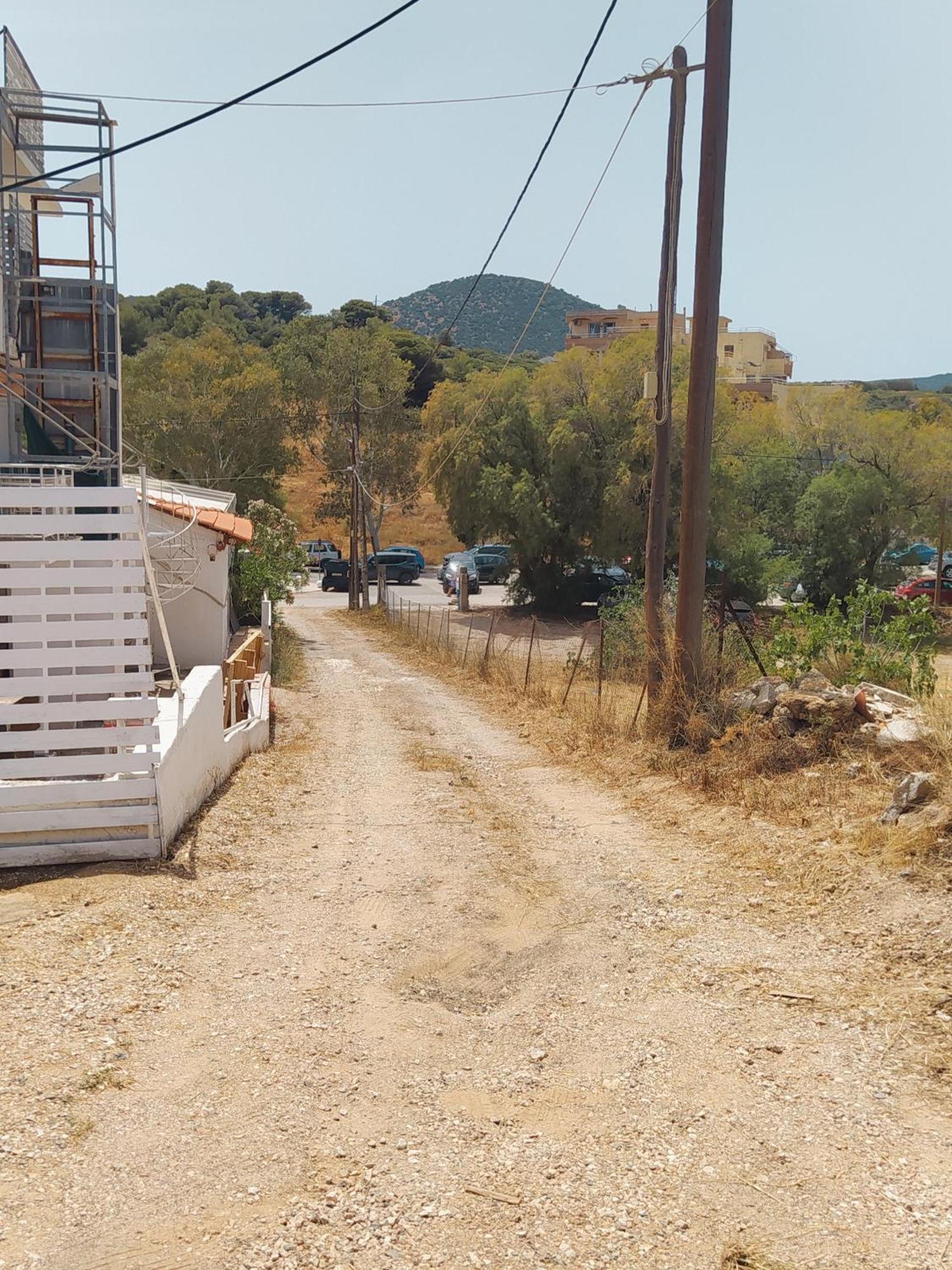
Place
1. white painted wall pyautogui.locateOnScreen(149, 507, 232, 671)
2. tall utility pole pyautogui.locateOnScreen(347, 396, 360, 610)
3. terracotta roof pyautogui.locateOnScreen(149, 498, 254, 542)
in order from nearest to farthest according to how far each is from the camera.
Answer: terracotta roof pyautogui.locateOnScreen(149, 498, 254, 542)
white painted wall pyautogui.locateOnScreen(149, 507, 232, 671)
tall utility pole pyautogui.locateOnScreen(347, 396, 360, 610)

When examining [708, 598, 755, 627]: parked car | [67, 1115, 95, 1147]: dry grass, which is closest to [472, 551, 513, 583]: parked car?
[708, 598, 755, 627]: parked car

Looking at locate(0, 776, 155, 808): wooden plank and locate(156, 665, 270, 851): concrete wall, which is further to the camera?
locate(156, 665, 270, 851): concrete wall

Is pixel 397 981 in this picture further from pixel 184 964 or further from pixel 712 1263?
pixel 712 1263

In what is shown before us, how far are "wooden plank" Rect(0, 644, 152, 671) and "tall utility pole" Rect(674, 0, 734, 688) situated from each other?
18.7 feet

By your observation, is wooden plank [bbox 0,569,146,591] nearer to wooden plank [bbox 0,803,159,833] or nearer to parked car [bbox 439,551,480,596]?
wooden plank [bbox 0,803,159,833]

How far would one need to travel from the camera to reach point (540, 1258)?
345 centimetres

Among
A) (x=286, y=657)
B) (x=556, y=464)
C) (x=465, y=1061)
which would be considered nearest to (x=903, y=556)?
(x=556, y=464)

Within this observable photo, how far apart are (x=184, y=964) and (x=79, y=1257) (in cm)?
231

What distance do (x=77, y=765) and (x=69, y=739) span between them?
0.18 metres

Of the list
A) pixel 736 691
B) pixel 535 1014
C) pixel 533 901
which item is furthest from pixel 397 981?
pixel 736 691

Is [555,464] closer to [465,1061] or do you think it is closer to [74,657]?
[74,657]

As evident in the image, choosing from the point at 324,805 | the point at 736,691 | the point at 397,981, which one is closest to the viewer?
the point at 397,981

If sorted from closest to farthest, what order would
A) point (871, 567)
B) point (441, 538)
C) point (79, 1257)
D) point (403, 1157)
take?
point (79, 1257) < point (403, 1157) < point (871, 567) < point (441, 538)

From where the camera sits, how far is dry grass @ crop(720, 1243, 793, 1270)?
133 inches
